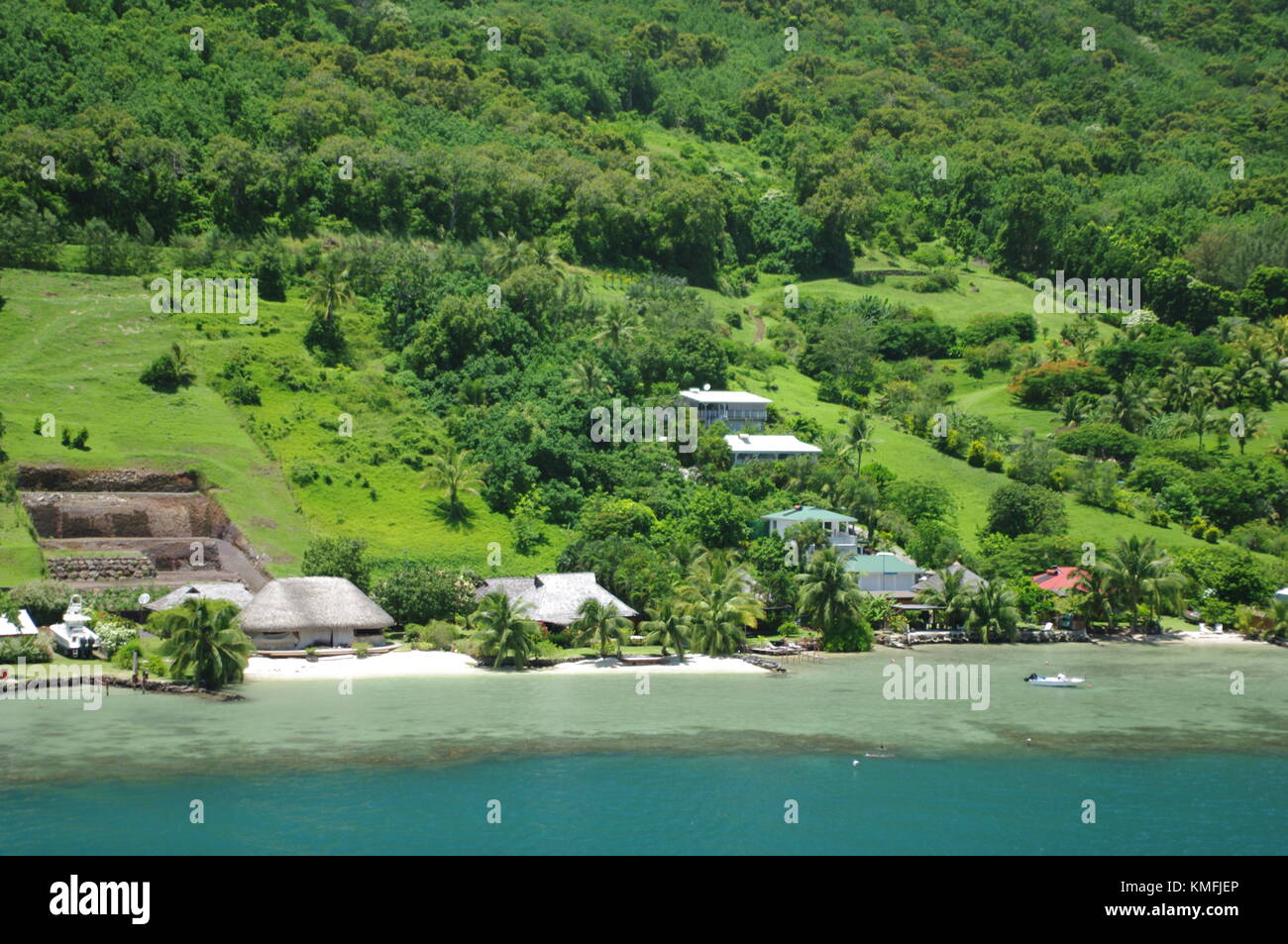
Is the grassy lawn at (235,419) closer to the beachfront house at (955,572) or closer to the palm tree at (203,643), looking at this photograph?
the palm tree at (203,643)

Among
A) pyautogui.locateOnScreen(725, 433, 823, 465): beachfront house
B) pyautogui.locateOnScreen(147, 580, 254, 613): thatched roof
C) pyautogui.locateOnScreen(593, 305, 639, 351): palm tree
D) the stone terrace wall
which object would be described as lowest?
pyautogui.locateOnScreen(147, 580, 254, 613): thatched roof

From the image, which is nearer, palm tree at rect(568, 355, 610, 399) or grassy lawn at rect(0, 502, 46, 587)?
grassy lawn at rect(0, 502, 46, 587)

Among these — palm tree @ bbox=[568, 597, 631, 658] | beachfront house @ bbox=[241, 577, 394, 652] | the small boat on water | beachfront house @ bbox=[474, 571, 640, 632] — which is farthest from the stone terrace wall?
the small boat on water

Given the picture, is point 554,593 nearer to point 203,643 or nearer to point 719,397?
point 203,643

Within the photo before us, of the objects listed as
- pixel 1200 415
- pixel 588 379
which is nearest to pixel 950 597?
pixel 588 379

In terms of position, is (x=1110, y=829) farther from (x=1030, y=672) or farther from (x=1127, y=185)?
(x=1127, y=185)

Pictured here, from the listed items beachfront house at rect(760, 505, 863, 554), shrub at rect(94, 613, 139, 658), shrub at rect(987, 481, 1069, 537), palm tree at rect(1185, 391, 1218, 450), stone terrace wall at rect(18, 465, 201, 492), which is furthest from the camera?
palm tree at rect(1185, 391, 1218, 450)

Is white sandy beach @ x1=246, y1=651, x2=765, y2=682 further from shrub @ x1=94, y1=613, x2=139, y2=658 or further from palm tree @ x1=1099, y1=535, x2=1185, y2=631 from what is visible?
palm tree @ x1=1099, y1=535, x2=1185, y2=631
